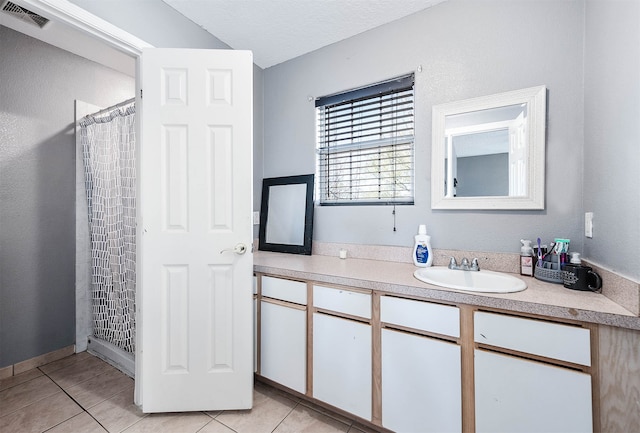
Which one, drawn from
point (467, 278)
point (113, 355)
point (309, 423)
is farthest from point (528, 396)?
point (113, 355)

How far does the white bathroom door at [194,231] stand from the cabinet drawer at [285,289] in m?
0.15

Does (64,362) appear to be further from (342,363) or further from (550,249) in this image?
(550,249)

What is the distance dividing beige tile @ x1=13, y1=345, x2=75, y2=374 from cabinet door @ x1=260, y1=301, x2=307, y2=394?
176 centimetres

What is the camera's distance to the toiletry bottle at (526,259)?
56.1 inches

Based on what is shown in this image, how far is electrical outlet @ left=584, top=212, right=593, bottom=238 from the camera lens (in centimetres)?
129

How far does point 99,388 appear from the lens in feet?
5.91

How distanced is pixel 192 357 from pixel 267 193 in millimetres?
1360

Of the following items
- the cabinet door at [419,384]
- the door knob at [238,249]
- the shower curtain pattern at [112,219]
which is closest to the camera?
the cabinet door at [419,384]

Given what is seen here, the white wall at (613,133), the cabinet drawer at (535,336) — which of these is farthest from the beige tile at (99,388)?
the white wall at (613,133)

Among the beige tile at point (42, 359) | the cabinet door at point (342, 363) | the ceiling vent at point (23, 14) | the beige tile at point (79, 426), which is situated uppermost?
the ceiling vent at point (23, 14)

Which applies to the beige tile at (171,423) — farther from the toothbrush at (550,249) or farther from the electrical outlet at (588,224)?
the electrical outlet at (588,224)

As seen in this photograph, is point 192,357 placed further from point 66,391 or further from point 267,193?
point 267,193

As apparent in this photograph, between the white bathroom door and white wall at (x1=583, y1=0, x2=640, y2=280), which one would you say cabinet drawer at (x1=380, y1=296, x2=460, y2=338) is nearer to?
white wall at (x1=583, y1=0, x2=640, y2=280)

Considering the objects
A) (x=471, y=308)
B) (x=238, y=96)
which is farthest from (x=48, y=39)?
(x=471, y=308)
